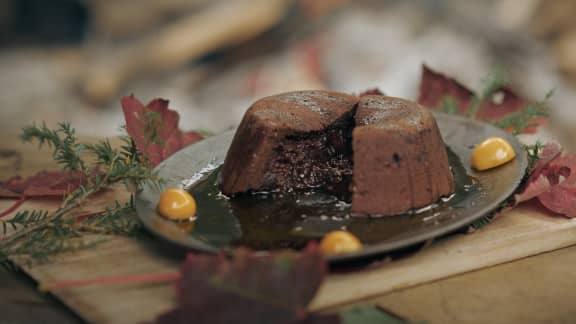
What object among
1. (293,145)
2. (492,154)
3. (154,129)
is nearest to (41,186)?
(154,129)

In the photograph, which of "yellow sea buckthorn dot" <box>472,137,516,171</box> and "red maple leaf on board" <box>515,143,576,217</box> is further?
"yellow sea buckthorn dot" <box>472,137,516,171</box>

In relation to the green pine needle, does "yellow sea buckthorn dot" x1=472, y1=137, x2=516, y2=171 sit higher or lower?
lower

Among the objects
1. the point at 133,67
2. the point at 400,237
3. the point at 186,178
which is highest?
the point at 133,67

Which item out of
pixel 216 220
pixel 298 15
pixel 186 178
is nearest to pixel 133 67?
pixel 298 15

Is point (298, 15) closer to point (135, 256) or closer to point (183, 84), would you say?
point (183, 84)

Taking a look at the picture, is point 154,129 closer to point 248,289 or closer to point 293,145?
point 293,145

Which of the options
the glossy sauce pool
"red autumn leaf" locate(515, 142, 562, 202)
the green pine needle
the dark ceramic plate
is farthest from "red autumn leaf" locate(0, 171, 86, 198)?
"red autumn leaf" locate(515, 142, 562, 202)

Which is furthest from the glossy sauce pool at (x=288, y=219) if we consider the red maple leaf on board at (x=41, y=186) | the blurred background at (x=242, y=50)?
the blurred background at (x=242, y=50)

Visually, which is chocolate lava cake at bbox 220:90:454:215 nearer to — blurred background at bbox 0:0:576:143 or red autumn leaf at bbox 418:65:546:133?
red autumn leaf at bbox 418:65:546:133
